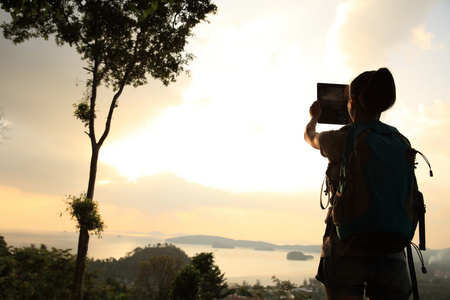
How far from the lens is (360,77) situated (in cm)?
166

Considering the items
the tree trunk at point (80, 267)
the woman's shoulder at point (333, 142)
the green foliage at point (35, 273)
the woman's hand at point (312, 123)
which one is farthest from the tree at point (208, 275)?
the woman's shoulder at point (333, 142)

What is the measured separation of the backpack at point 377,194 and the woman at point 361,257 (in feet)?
0.27

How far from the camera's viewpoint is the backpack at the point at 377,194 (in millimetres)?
1337

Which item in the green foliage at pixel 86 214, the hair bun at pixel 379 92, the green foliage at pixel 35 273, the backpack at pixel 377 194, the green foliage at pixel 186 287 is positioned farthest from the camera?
the green foliage at pixel 186 287

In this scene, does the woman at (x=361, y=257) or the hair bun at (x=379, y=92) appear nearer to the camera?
the woman at (x=361, y=257)

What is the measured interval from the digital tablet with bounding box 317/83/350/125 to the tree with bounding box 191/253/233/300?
33.4 meters

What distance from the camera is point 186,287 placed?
77.6ft

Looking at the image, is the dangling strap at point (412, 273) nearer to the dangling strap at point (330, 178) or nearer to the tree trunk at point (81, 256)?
the dangling strap at point (330, 178)

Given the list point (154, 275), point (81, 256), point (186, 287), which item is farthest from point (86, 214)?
point (154, 275)

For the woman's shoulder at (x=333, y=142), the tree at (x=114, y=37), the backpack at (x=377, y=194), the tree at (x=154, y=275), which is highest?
the tree at (x=114, y=37)

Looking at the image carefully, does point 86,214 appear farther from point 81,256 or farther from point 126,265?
point 126,265

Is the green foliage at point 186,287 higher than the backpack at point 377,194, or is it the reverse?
the backpack at point 377,194

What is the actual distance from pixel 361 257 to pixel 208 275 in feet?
119

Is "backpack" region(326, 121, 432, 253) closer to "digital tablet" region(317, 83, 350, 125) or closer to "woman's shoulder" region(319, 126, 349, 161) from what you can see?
"woman's shoulder" region(319, 126, 349, 161)
